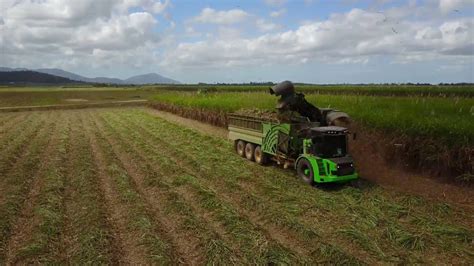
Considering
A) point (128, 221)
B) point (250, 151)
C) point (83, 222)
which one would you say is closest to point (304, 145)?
point (250, 151)

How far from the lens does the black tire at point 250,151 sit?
1350 cm

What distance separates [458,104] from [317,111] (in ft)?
17.3

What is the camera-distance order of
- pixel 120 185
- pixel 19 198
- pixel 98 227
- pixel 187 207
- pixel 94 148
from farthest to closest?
pixel 94 148 < pixel 120 185 < pixel 19 198 < pixel 187 207 < pixel 98 227

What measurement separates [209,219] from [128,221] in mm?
1661

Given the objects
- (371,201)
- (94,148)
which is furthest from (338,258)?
(94,148)

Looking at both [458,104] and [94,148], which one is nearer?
[458,104]

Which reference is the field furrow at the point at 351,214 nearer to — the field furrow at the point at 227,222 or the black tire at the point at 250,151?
the field furrow at the point at 227,222

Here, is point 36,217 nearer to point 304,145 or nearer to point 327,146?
point 304,145

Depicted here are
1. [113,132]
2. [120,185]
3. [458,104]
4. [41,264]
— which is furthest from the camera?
[113,132]

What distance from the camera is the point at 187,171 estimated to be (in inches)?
476

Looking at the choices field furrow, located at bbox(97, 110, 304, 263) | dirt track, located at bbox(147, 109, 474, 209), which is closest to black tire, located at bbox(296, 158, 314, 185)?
dirt track, located at bbox(147, 109, 474, 209)

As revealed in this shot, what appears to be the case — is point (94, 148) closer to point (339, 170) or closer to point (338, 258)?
point (339, 170)

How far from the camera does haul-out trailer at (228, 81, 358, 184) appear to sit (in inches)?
382

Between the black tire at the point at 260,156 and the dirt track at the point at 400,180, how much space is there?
9.87 ft
